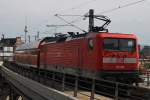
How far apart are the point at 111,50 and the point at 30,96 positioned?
23.1 feet

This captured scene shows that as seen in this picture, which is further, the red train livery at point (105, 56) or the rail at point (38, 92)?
the red train livery at point (105, 56)

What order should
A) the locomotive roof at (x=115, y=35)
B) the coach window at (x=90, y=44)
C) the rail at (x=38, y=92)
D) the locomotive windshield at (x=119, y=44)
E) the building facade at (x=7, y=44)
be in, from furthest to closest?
the building facade at (x=7, y=44) < the coach window at (x=90, y=44) < the locomotive windshield at (x=119, y=44) < the locomotive roof at (x=115, y=35) < the rail at (x=38, y=92)

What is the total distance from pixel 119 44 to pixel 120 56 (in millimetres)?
647

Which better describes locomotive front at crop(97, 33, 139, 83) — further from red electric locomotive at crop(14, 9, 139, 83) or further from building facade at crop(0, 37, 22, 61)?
building facade at crop(0, 37, 22, 61)

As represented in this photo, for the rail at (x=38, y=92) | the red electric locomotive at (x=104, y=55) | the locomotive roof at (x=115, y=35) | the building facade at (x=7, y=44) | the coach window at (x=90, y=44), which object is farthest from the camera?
the building facade at (x=7, y=44)

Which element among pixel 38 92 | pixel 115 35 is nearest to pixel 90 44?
pixel 115 35

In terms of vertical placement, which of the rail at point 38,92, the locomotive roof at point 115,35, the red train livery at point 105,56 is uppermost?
the locomotive roof at point 115,35

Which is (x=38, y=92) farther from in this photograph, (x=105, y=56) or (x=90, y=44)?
(x=105, y=56)

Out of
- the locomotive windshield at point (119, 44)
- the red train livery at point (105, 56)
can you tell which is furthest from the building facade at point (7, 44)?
the locomotive windshield at point (119, 44)

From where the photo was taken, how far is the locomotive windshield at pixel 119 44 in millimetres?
20405

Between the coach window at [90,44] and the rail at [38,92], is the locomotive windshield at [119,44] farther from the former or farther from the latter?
the rail at [38,92]

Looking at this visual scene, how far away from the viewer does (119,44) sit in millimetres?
20766

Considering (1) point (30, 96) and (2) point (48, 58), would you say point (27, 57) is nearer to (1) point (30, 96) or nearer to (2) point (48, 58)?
(2) point (48, 58)

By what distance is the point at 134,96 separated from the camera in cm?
1170
